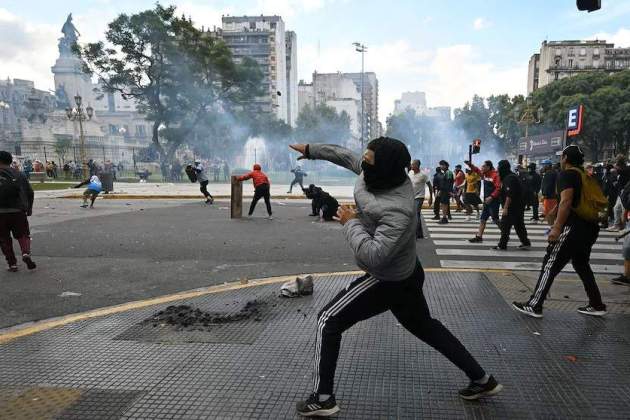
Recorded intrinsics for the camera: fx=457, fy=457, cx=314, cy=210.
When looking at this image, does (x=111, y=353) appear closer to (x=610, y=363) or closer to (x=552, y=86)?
(x=610, y=363)

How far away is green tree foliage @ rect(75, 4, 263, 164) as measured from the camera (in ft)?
116

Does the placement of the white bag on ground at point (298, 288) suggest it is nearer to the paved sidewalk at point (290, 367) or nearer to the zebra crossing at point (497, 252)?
the paved sidewalk at point (290, 367)

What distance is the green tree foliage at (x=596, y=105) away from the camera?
45188mm

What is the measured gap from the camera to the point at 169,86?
1462 inches

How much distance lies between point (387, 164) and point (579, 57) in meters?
105

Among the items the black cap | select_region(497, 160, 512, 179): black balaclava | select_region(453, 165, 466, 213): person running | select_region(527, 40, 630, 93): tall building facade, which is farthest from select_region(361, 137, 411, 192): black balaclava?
select_region(527, 40, 630, 93): tall building facade

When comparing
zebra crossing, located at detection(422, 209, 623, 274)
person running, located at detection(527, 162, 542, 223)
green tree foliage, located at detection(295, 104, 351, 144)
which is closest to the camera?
zebra crossing, located at detection(422, 209, 623, 274)

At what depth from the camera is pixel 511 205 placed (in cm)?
792

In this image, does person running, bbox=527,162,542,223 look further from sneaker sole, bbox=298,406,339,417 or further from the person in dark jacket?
sneaker sole, bbox=298,406,339,417

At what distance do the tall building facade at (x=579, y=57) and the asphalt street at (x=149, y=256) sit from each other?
92.9 m

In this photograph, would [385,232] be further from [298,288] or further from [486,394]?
[298,288]

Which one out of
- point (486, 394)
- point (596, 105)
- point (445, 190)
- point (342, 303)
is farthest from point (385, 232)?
point (596, 105)

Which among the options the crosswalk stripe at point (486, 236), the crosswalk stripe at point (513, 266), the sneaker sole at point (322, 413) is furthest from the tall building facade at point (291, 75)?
the sneaker sole at point (322, 413)

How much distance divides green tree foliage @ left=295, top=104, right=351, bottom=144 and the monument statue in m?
40.4
